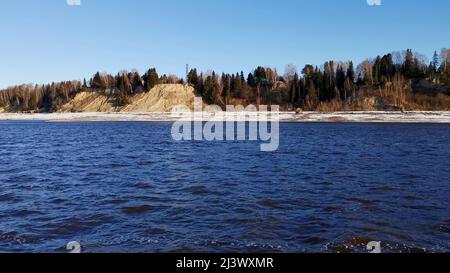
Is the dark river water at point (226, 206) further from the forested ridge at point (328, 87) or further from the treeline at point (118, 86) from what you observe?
the treeline at point (118, 86)

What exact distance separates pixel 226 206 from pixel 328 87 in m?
141

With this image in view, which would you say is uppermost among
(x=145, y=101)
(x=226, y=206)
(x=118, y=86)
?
(x=118, y=86)

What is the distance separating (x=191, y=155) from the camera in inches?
1325

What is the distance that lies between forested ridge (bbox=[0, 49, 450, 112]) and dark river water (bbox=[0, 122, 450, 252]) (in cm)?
10318

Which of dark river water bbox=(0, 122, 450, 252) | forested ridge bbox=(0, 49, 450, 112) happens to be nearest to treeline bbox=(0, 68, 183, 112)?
forested ridge bbox=(0, 49, 450, 112)

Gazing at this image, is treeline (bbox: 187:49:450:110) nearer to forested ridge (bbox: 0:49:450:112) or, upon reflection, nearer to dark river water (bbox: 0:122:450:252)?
forested ridge (bbox: 0:49:450:112)

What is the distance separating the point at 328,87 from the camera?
149250 mm

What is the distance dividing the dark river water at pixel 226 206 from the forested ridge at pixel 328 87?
10318 cm

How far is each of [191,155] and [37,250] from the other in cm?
2294

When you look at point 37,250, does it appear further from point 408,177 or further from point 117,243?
point 408,177

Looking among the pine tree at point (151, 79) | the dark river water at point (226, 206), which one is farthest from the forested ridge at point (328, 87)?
the dark river water at point (226, 206)

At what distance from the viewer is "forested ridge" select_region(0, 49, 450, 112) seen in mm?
130500

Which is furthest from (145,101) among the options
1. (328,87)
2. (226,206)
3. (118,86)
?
(226,206)

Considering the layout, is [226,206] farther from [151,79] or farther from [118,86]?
[118,86]
